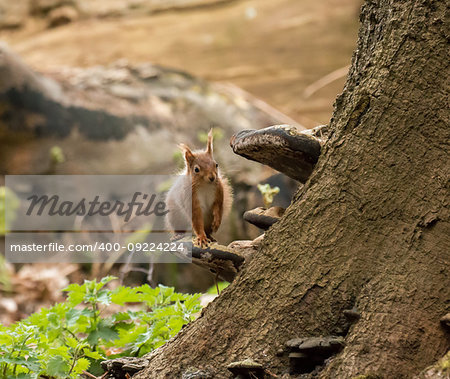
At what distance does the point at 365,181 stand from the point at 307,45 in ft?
25.5

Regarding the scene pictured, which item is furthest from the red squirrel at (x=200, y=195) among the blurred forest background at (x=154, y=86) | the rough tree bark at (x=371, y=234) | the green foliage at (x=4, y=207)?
the green foliage at (x=4, y=207)

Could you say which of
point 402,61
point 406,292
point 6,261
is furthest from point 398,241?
point 6,261

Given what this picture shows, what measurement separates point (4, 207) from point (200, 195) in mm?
4362

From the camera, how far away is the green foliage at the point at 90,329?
226 cm

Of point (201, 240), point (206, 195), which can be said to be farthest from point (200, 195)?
point (201, 240)

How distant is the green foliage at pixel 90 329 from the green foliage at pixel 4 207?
157 inches

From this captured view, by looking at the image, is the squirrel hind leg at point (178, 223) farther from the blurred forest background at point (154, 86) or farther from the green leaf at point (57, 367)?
the blurred forest background at point (154, 86)

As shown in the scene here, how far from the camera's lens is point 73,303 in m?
2.70

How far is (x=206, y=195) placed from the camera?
2697mm

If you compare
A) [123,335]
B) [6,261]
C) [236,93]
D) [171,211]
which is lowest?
[6,261]

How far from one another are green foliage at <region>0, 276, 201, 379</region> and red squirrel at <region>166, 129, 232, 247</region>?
0.34m

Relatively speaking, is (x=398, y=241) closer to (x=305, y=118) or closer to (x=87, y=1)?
(x=305, y=118)

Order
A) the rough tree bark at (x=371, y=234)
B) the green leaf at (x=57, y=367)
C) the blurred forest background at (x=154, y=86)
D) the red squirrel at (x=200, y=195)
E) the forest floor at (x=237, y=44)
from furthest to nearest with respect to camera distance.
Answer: the forest floor at (x=237, y=44), the blurred forest background at (x=154, y=86), the red squirrel at (x=200, y=195), the green leaf at (x=57, y=367), the rough tree bark at (x=371, y=234)

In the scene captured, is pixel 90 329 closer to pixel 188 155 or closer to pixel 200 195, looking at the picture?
pixel 200 195
